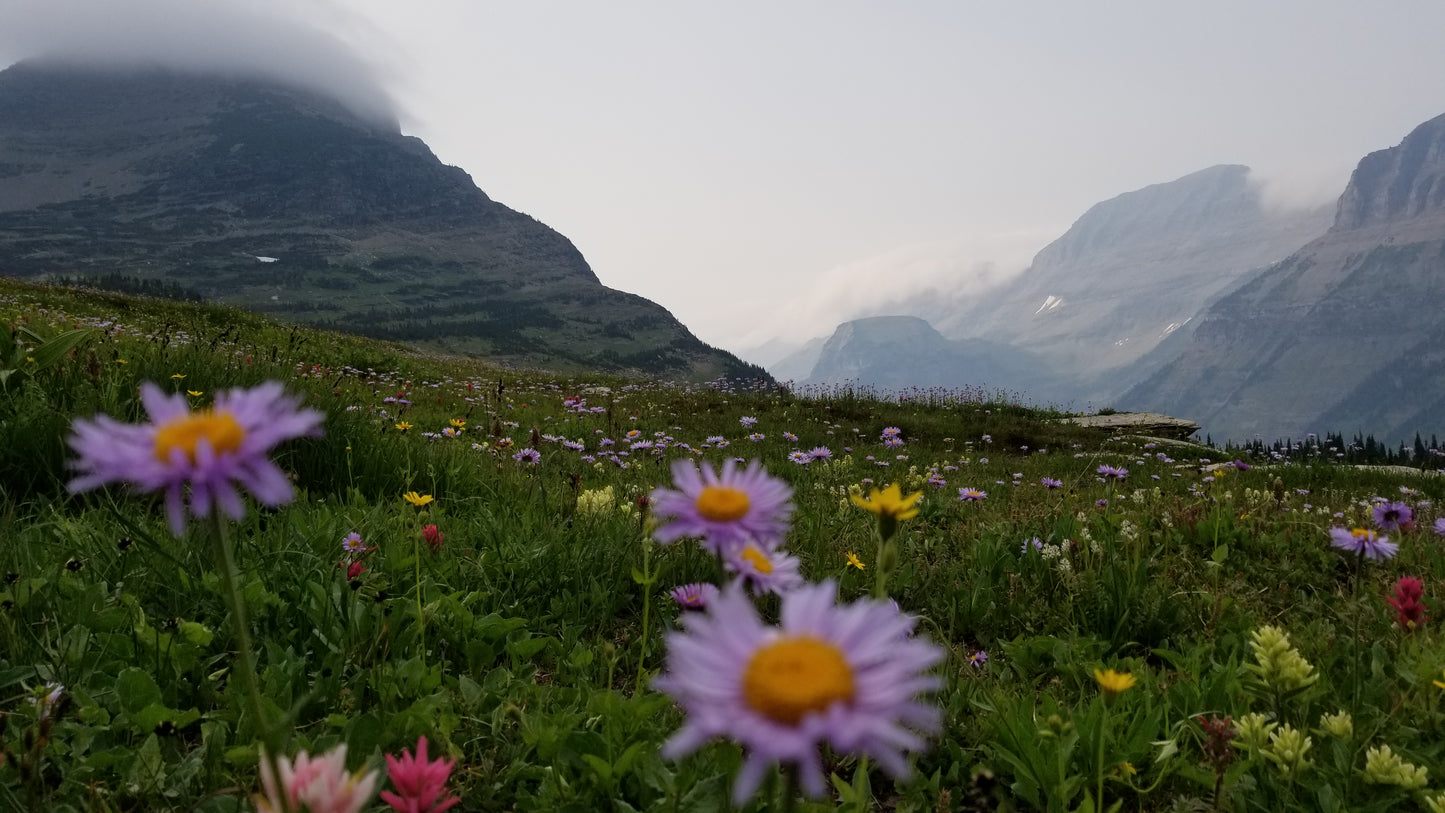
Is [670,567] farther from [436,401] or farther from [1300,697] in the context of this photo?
[436,401]

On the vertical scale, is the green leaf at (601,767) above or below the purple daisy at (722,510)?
below

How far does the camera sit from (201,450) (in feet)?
2.71

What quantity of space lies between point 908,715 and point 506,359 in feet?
652

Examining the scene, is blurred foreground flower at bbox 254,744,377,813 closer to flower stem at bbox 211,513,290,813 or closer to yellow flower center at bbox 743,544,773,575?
flower stem at bbox 211,513,290,813

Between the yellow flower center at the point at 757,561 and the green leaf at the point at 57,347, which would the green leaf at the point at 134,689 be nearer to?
the yellow flower center at the point at 757,561

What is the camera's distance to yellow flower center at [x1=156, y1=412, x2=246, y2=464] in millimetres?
883

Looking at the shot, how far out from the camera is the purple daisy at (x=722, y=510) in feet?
3.84

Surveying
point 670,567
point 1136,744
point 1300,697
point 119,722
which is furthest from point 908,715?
point 670,567

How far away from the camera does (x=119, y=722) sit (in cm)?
192

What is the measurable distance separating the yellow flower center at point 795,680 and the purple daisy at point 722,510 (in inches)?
13.3

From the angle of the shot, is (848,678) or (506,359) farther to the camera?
(506,359)

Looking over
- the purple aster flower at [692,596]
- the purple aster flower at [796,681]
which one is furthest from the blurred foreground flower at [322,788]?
the purple aster flower at [692,596]

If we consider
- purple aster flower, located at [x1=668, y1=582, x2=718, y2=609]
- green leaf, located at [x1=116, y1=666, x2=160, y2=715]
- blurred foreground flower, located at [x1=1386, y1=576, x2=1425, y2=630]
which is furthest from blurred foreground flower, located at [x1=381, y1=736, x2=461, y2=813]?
blurred foreground flower, located at [x1=1386, y1=576, x2=1425, y2=630]

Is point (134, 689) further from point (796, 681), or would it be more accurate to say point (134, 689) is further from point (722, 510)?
point (796, 681)
